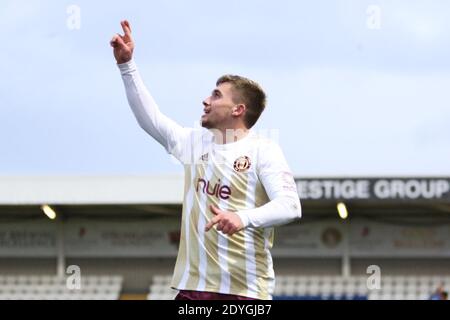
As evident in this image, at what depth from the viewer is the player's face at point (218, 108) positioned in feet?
22.2

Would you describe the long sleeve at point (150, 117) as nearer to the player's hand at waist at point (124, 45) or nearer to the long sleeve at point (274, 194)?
the player's hand at waist at point (124, 45)

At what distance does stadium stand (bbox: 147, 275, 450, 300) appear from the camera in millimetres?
25147

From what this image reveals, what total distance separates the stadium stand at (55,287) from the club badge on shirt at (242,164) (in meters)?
18.7

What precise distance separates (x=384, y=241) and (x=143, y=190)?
18.6 feet

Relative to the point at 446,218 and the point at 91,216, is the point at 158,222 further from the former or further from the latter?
the point at 446,218

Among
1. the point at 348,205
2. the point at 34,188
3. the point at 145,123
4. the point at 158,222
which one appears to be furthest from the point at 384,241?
the point at 145,123

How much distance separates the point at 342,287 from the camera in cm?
2564

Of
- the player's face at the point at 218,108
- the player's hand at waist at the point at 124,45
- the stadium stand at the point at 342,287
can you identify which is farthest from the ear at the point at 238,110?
the stadium stand at the point at 342,287

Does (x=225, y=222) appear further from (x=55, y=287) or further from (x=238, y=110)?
(x=55, y=287)

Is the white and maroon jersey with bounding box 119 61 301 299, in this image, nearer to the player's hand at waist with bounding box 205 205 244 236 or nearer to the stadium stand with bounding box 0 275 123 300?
the player's hand at waist with bounding box 205 205 244 236

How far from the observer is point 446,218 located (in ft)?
89.2

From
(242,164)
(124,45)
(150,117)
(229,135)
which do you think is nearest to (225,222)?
(242,164)

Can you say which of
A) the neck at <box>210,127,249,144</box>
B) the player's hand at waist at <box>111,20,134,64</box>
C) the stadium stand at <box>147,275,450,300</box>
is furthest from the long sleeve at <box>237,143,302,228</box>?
the stadium stand at <box>147,275,450,300</box>
